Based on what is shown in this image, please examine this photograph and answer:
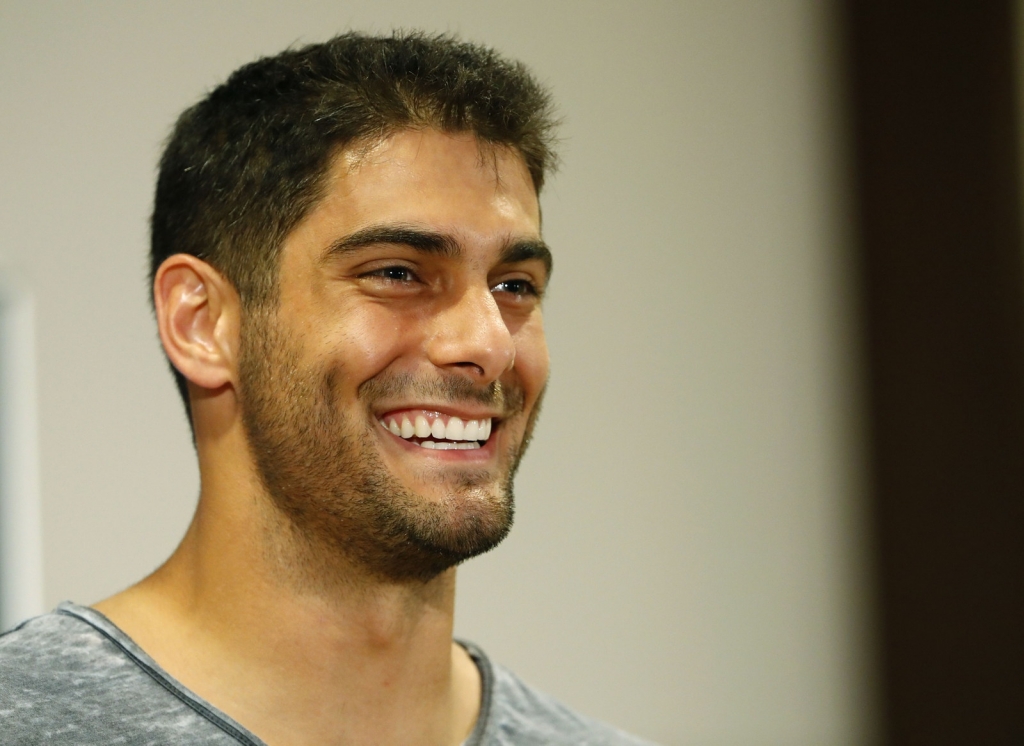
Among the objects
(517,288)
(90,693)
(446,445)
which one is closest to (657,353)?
(517,288)

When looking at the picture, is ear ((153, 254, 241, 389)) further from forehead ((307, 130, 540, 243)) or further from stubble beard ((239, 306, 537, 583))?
forehead ((307, 130, 540, 243))

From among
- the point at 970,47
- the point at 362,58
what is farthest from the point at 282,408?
the point at 970,47

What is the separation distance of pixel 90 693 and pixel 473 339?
1.76 ft

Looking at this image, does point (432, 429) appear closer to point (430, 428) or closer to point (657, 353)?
point (430, 428)

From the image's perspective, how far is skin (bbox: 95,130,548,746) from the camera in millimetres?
1270

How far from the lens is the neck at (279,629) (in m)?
1.26

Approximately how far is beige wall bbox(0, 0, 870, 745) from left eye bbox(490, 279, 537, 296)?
2.63 feet

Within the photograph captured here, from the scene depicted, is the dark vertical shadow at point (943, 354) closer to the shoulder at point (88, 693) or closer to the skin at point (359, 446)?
the skin at point (359, 446)

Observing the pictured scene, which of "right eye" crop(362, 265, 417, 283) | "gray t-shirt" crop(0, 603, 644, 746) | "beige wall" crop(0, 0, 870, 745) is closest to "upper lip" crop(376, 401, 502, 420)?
"right eye" crop(362, 265, 417, 283)

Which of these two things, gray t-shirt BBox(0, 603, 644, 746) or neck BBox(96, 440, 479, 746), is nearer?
gray t-shirt BBox(0, 603, 644, 746)

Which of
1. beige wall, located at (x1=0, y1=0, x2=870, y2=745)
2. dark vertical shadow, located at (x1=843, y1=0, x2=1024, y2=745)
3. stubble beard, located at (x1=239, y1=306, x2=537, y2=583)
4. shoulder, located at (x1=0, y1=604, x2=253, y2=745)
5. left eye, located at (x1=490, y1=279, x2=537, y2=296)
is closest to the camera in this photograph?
shoulder, located at (x1=0, y1=604, x2=253, y2=745)

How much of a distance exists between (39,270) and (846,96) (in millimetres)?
1774

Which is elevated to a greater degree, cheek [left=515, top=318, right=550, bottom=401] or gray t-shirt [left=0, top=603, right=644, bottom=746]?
cheek [left=515, top=318, right=550, bottom=401]

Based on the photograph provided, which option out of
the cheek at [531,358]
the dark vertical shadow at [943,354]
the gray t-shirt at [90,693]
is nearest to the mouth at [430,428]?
the cheek at [531,358]
